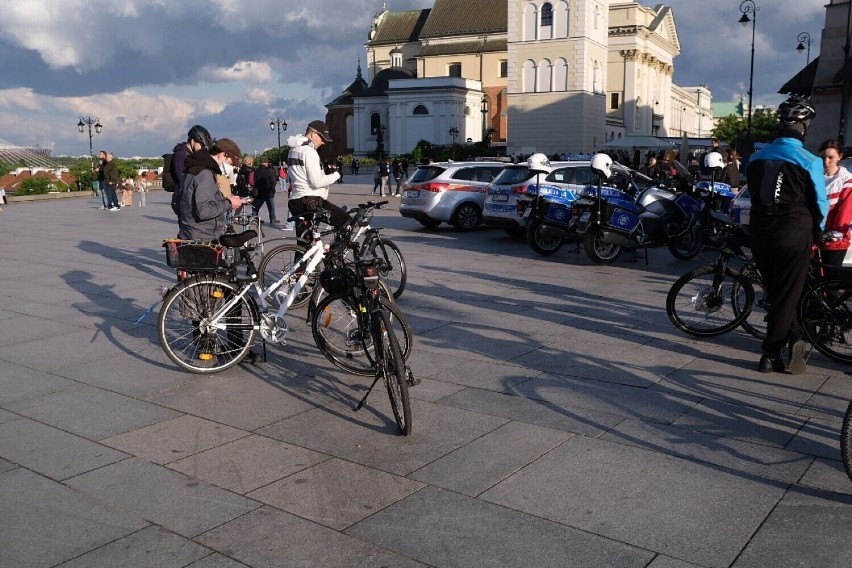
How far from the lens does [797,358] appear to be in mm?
6559

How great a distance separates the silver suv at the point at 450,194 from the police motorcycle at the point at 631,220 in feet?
16.3

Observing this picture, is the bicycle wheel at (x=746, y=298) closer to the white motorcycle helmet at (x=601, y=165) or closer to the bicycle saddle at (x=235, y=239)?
the bicycle saddle at (x=235, y=239)

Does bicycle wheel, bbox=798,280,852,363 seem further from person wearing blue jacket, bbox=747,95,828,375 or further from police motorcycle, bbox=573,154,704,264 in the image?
police motorcycle, bbox=573,154,704,264

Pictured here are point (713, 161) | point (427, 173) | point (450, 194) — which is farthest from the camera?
point (427, 173)

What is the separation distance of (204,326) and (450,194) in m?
12.2

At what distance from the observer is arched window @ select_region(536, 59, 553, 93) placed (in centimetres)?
6938

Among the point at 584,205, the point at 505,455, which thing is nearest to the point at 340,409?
the point at 505,455

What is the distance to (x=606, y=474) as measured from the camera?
14.9 ft

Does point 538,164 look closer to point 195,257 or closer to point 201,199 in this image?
point 201,199

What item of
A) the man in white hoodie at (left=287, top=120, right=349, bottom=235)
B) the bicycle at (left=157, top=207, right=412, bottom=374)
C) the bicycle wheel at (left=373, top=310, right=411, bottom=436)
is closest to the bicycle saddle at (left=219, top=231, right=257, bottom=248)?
the bicycle at (left=157, top=207, right=412, bottom=374)

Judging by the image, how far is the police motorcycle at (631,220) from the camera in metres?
12.8

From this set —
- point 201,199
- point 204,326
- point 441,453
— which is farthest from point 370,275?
point 201,199

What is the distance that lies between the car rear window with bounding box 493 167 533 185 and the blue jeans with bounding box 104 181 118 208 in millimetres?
16864

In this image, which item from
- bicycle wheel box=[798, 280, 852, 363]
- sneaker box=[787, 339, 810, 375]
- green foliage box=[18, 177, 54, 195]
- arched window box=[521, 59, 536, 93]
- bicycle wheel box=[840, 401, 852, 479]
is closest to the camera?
bicycle wheel box=[840, 401, 852, 479]
